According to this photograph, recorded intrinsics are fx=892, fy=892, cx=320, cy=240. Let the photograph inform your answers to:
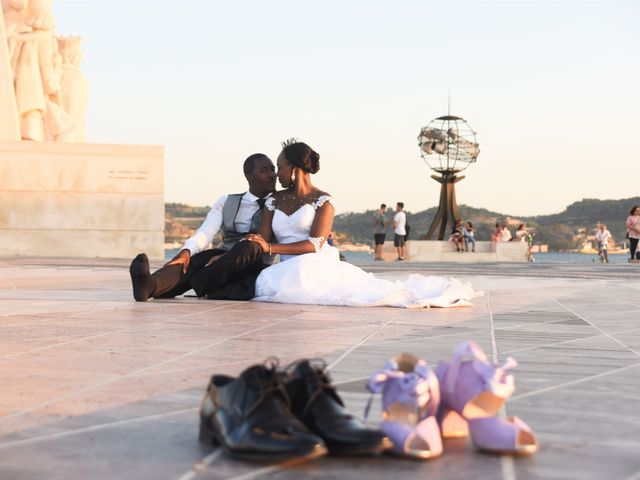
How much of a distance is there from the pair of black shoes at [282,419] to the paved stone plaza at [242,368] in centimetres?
5

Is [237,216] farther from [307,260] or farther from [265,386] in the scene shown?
[265,386]

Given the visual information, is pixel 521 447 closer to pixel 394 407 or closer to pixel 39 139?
pixel 394 407

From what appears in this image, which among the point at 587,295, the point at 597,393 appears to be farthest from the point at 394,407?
the point at 587,295

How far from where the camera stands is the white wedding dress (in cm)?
746

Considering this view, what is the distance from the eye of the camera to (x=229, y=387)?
2.37 m

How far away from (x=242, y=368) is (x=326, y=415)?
4.97 feet

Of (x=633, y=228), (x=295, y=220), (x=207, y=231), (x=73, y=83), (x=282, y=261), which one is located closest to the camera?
(x=295, y=220)

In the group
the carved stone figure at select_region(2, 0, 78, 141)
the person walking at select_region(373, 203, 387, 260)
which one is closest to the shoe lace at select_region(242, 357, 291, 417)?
the carved stone figure at select_region(2, 0, 78, 141)

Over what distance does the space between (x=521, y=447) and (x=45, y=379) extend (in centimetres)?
194

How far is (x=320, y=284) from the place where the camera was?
7555mm

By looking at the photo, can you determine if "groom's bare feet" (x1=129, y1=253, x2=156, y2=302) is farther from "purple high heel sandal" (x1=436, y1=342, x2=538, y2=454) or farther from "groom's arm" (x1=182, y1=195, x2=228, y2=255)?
"purple high heel sandal" (x1=436, y1=342, x2=538, y2=454)

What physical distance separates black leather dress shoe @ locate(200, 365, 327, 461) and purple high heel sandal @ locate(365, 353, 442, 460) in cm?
23

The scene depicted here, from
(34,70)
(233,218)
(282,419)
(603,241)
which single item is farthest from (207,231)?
(603,241)

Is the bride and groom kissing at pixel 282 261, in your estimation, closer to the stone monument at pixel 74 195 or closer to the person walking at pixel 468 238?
the stone monument at pixel 74 195
